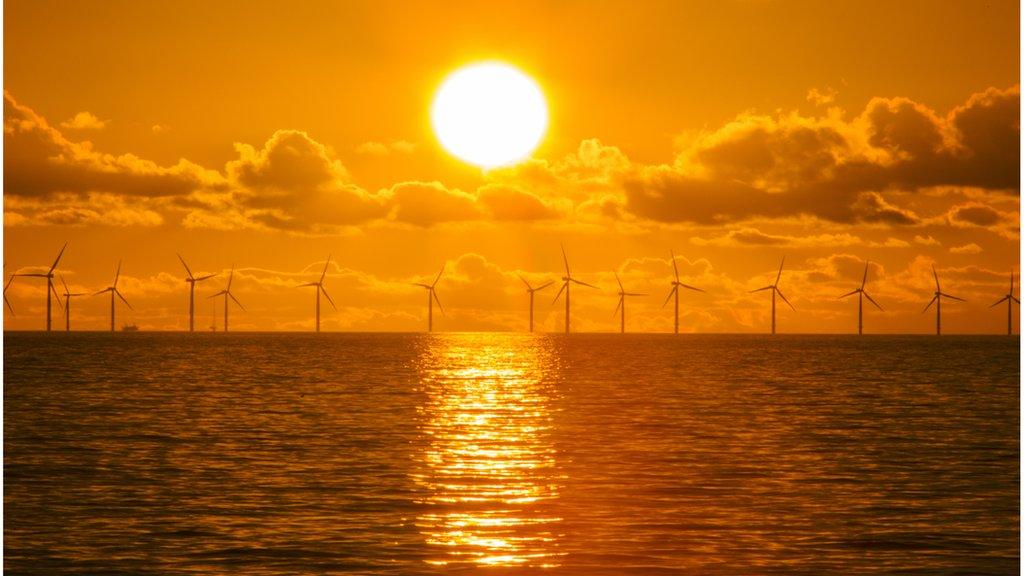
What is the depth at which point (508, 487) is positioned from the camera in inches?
1721

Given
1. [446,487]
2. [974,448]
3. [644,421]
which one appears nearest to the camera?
[446,487]

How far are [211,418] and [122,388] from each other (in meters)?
37.5

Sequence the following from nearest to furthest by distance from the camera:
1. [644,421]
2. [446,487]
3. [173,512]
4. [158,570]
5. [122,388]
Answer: [158,570], [173,512], [446,487], [644,421], [122,388]

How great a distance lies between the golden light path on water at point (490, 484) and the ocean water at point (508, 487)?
0.14 m

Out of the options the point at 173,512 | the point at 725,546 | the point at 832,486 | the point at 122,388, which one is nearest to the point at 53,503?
the point at 173,512

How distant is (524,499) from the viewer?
4088 centimetres

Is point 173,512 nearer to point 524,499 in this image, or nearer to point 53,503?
point 53,503

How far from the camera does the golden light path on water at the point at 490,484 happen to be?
3306cm

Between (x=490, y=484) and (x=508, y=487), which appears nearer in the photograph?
(x=508, y=487)

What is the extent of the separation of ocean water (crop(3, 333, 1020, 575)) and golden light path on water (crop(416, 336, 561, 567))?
14cm

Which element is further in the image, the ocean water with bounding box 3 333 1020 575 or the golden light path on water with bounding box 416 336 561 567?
the golden light path on water with bounding box 416 336 561 567

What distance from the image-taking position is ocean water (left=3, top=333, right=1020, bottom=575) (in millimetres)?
32438

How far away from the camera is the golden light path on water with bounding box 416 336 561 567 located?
33062 mm

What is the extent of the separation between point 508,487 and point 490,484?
115cm
